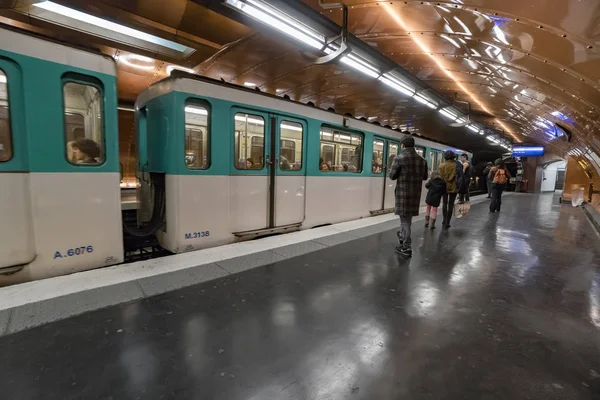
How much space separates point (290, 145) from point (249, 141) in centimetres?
92

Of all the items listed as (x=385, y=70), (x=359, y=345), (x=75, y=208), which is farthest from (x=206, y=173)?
(x=385, y=70)

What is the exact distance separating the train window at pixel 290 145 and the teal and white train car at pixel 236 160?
2 centimetres

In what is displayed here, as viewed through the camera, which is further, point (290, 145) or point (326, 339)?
point (290, 145)

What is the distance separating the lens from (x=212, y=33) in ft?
14.7

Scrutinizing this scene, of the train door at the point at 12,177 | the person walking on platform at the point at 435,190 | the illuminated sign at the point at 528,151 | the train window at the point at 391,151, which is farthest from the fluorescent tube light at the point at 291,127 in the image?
the illuminated sign at the point at 528,151

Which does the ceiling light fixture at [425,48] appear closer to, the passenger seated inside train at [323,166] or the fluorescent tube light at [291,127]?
the fluorescent tube light at [291,127]

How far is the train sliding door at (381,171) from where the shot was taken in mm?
7438

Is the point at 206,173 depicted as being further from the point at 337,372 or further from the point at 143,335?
the point at 337,372

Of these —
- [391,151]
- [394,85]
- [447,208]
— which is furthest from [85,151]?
[391,151]

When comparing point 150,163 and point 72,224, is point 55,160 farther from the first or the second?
point 150,163

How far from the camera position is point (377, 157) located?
7.50 meters

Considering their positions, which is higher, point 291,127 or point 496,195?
point 291,127

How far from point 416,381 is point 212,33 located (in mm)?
5019

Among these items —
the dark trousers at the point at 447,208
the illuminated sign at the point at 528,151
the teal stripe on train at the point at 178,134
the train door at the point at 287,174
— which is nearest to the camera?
the teal stripe on train at the point at 178,134
